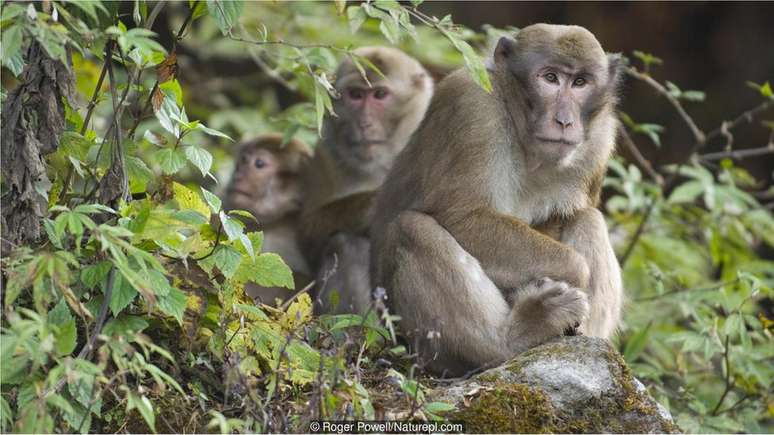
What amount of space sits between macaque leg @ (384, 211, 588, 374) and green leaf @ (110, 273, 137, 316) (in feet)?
6.12

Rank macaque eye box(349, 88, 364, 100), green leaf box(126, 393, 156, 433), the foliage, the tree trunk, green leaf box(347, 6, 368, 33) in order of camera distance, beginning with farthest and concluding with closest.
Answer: macaque eye box(349, 88, 364, 100), green leaf box(347, 6, 368, 33), the tree trunk, the foliage, green leaf box(126, 393, 156, 433)

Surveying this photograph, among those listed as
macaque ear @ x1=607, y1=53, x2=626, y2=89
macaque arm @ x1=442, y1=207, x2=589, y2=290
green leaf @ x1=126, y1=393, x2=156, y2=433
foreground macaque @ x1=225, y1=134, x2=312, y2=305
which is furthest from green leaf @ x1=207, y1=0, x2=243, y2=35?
foreground macaque @ x1=225, y1=134, x2=312, y2=305

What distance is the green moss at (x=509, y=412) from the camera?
4.91 metres

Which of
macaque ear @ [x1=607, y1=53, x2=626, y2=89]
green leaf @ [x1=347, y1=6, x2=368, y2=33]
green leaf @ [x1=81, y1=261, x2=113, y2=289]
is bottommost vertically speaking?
green leaf @ [x1=81, y1=261, x2=113, y2=289]

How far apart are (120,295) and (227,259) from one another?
24.5 inches

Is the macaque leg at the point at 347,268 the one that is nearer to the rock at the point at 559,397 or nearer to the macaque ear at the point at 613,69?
the macaque ear at the point at 613,69

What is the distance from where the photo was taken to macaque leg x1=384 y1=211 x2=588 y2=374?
582cm

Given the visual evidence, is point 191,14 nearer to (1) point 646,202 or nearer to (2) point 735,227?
(1) point 646,202

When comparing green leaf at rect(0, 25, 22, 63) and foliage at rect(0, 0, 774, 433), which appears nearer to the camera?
green leaf at rect(0, 25, 22, 63)

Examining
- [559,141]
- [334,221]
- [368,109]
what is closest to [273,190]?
[334,221]

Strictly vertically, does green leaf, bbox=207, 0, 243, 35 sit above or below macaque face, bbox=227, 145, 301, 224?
above

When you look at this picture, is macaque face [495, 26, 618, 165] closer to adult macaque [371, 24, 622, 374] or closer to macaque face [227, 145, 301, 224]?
adult macaque [371, 24, 622, 374]

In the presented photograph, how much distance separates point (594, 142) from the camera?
20.9ft

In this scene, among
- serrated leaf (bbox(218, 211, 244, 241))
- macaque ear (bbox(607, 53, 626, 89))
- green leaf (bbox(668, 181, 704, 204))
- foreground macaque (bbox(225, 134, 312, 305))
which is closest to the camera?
serrated leaf (bbox(218, 211, 244, 241))
